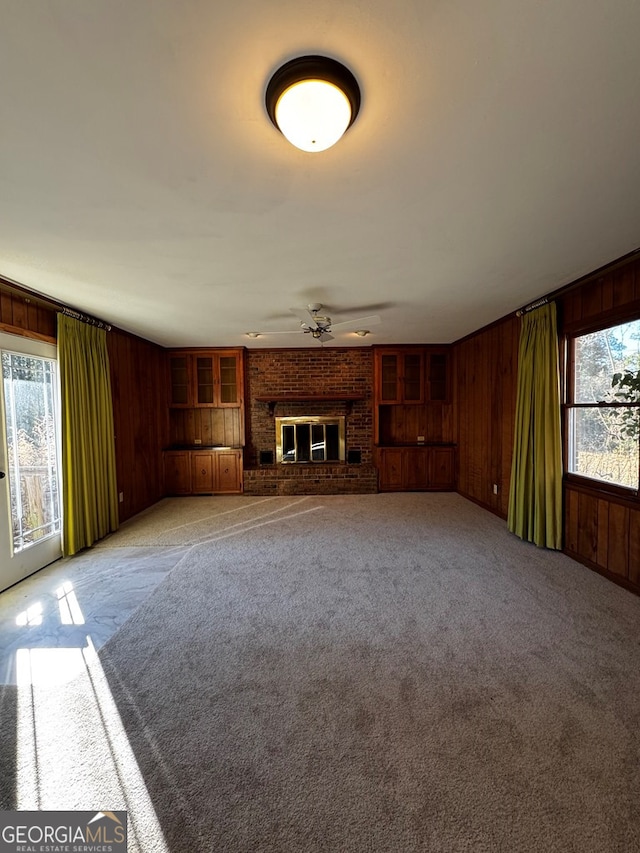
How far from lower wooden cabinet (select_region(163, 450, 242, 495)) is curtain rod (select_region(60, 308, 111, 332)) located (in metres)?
2.30

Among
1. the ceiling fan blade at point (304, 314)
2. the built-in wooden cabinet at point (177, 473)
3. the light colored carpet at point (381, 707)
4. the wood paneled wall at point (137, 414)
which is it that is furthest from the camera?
the built-in wooden cabinet at point (177, 473)

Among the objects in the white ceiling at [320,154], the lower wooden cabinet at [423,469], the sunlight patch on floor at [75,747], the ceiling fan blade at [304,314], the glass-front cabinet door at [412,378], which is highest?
the white ceiling at [320,154]

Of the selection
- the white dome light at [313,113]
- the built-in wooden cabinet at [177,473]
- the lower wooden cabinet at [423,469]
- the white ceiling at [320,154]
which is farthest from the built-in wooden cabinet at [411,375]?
the white dome light at [313,113]

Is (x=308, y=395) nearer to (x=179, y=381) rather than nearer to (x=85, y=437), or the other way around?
(x=179, y=381)

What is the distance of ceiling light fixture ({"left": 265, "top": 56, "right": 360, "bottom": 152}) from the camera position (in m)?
0.97

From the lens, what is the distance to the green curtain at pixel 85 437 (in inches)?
125

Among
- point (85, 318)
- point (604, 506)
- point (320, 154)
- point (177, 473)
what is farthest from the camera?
point (177, 473)

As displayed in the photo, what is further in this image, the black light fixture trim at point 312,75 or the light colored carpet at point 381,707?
the light colored carpet at point 381,707

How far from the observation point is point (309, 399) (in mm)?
5699

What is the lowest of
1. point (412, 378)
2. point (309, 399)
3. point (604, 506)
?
point (604, 506)

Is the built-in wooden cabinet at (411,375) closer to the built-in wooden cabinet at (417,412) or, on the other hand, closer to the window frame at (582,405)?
the built-in wooden cabinet at (417,412)

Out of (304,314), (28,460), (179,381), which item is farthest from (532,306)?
(179,381)

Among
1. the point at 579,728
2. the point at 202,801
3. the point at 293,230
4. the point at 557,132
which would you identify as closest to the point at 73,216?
the point at 293,230

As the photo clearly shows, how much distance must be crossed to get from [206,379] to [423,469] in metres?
3.95
